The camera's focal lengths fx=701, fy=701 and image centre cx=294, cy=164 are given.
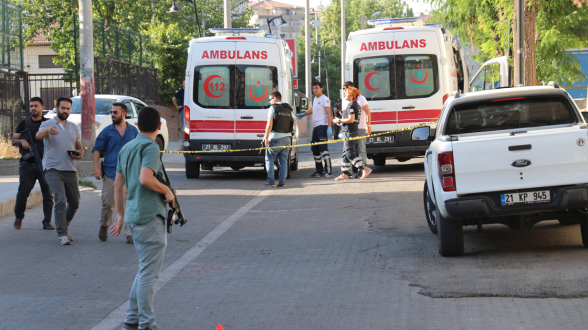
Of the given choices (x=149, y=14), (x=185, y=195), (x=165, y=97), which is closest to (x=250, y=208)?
(x=185, y=195)

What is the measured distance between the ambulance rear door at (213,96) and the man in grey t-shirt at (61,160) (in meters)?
6.16

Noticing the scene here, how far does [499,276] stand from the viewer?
6160 millimetres

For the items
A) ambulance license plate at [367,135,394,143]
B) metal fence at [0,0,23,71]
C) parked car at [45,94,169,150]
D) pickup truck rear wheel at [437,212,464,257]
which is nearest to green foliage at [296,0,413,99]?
metal fence at [0,0,23,71]

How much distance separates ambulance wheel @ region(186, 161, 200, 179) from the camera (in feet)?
50.5

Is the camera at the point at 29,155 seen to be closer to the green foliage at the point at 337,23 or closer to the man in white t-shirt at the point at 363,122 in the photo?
the man in white t-shirt at the point at 363,122

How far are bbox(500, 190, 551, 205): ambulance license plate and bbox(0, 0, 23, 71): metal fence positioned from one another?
17520 mm

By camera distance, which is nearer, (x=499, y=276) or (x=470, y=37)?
(x=499, y=276)

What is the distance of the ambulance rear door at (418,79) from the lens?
1544 centimetres

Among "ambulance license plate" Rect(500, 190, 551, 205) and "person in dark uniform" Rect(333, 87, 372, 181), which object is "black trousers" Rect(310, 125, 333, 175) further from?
"ambulance license plate" Rect(500, 190, 551, 205)

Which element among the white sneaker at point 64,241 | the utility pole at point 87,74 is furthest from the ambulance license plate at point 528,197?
the utility pole at point 87,74

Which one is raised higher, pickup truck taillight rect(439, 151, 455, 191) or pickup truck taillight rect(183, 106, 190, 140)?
pickup truck taillight rect(183, 106, 190, 140)

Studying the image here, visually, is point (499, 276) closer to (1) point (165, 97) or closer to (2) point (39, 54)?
(1) point (165, 97)

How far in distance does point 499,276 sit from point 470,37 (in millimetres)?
18253

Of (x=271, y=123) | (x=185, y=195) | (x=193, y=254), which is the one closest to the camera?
(x=193, y=254)
